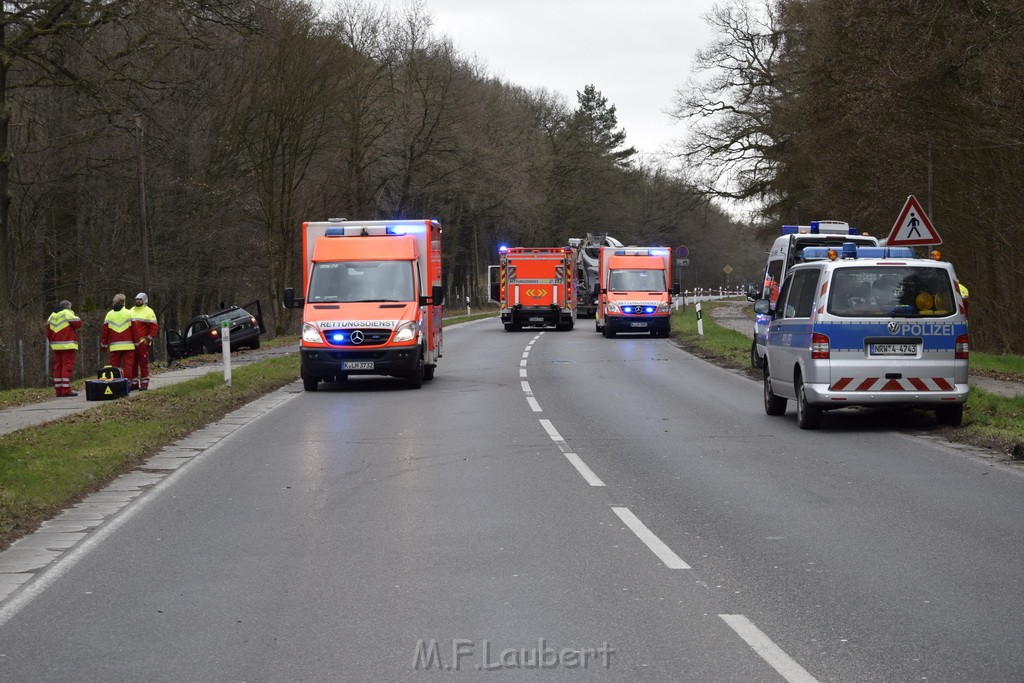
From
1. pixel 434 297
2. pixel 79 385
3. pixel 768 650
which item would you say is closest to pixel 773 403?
pixel 434 297

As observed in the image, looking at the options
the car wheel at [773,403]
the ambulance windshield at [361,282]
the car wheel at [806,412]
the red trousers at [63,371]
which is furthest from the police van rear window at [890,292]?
the red trousers at [63,371]

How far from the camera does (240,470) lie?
1246cm

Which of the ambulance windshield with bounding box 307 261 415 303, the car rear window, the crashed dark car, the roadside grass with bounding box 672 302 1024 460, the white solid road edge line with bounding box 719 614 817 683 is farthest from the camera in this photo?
the crashed dark car

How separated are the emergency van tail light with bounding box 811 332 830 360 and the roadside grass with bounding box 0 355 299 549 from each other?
23.8 feet

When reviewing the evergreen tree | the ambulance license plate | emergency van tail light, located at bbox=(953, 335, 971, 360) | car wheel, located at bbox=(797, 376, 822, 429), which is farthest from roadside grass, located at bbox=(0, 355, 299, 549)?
the evergreen tree

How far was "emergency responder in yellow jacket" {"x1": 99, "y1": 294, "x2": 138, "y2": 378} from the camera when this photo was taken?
22.6 m

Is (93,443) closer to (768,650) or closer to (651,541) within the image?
(651,541)

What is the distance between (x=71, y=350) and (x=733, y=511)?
A: 16608 millimetres

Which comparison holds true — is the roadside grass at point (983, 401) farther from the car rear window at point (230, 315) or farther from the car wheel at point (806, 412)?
the car rear window at point (230, 315)

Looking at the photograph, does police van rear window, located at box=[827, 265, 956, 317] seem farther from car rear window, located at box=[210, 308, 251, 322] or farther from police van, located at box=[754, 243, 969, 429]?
car rear window, located at box=[210, 308, 251, 322]

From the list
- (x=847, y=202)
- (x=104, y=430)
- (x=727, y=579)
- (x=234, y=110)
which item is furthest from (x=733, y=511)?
(x=234, y=110)

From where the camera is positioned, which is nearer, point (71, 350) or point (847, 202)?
point (71, 350)

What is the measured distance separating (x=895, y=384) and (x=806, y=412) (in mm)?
1084

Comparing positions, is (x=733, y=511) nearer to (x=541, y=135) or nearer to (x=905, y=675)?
(x=905, y=675)
